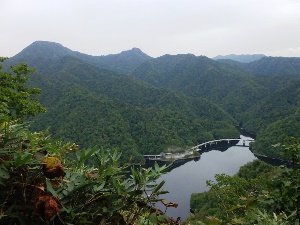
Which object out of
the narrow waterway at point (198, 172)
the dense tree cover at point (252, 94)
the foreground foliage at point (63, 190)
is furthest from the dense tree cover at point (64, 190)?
the dense tree cover at point (252, 94)

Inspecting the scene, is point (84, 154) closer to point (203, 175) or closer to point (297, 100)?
point (203, 175)

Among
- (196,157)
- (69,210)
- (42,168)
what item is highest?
(42,168)

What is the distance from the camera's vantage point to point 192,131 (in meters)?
91.2

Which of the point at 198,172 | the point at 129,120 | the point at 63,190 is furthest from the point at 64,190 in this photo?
the point at 129,120

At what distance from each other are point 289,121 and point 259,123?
75.4 feet

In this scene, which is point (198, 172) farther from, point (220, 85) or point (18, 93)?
point (220, 85)

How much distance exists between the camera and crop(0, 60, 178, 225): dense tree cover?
1.23 meters

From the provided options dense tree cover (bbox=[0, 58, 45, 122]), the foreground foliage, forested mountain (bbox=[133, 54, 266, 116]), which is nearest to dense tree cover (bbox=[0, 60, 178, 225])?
the foreground foliage

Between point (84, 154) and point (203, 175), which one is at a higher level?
point (84, 154)

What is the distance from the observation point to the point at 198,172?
62.2m

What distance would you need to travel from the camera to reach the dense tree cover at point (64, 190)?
48.4 inches

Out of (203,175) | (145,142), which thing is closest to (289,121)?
(203,175)

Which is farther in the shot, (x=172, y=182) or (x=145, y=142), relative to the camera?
(x=145, y=142)

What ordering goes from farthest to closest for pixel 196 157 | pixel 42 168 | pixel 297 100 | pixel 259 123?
1. pixel 297 100
2. pixel 259 123
3. pixel 196 157
4. pixel 42 168
